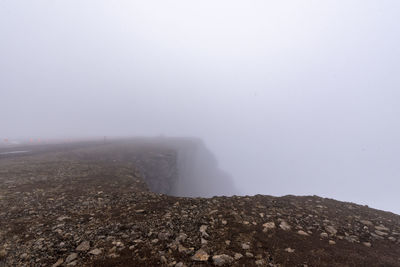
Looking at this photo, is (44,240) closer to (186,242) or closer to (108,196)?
(108,196)

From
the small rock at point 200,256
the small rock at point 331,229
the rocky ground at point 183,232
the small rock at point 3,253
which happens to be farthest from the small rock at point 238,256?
the small rock at point 3,253

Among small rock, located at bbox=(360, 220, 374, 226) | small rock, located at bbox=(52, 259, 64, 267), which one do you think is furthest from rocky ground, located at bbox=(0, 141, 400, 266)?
small rock, located at bbox=(360, 220, 374, 226)

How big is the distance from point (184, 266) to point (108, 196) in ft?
21.5

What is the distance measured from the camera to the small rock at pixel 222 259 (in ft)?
12.3

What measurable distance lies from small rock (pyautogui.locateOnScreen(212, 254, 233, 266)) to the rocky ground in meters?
0.03

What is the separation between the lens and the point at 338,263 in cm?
396

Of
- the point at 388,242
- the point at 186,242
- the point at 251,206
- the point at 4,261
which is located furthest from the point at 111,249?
the point at 388,242

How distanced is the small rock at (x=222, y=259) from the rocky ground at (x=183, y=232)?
0.03 metres

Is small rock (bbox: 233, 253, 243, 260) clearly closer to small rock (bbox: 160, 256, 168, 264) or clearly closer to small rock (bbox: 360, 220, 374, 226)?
small rock (bbox: 160, 256, 168, 264)

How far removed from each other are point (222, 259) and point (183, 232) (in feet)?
5.42

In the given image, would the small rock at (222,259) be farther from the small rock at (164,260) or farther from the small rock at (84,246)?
the small rock at (84,246)

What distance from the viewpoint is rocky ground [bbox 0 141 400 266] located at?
3990 millimetres

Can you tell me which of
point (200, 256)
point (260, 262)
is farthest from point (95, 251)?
point (260, 262)

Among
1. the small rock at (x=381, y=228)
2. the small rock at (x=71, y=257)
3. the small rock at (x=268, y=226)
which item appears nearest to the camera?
the small rock at (x=71, y=257)
